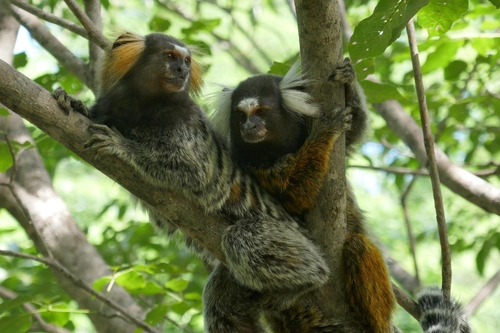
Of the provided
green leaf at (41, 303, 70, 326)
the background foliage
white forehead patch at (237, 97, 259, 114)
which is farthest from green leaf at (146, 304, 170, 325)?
white forehead patch at (237, 97, 259, 114)

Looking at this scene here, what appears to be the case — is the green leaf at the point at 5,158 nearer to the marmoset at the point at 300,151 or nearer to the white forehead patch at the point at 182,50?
the white forehead patch at the point at 182,50

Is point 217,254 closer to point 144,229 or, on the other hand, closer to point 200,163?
point 200,163

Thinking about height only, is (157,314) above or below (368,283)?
below

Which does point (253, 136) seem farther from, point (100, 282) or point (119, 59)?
point (100, 282)

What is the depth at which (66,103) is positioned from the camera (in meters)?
3.07

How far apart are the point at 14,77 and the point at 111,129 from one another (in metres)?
0.67

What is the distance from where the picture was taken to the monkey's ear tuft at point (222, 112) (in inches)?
165

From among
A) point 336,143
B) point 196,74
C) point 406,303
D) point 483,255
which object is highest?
point 196,74

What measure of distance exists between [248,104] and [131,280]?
138 centimetres

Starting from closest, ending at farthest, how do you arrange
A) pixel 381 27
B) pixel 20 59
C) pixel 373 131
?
pixel 381 27 < pixel 20 59 < pixel 373 131

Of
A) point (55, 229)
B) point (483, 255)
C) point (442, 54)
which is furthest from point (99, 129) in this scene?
point (483, 255)

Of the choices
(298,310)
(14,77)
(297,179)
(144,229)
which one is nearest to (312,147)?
(297,179)

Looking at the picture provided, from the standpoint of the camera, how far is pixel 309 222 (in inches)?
141

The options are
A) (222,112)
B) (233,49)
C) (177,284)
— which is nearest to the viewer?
(177,284)
